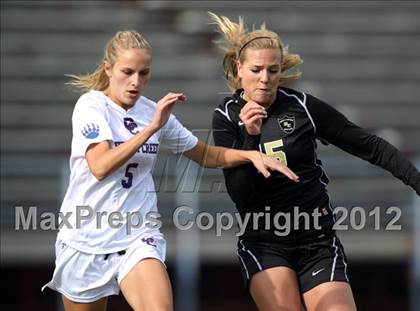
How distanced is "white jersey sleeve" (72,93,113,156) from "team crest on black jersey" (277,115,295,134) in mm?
883

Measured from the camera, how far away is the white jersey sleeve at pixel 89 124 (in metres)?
4.43

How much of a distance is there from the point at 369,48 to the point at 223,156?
6.95 meters

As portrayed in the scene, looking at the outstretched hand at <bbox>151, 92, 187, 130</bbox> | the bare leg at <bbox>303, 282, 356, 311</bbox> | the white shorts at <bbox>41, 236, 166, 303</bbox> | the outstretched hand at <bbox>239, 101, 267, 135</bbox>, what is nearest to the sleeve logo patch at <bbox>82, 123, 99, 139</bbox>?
the outstretched hand at <bbox>151, 92, 187, 130</bbox>

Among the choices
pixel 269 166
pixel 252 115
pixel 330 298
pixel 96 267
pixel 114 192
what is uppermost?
pixel 252 115

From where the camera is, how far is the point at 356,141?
4.84m

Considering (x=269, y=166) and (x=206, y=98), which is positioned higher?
(x=269, y=166)

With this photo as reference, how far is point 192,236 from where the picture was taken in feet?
28.0

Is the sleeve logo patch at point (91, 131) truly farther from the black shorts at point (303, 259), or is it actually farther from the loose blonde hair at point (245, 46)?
the black shorts at point (303, 259)

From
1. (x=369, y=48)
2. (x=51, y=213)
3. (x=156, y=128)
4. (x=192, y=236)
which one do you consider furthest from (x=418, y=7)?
(x=156, y=128)

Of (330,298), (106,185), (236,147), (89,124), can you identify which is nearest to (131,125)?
(89,124)

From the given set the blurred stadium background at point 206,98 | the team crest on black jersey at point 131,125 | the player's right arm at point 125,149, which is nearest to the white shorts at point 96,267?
the player's right arm at point 125,149

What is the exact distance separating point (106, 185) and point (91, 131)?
0.27m

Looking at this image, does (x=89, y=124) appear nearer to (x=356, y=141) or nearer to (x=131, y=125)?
(x=131, y=125)

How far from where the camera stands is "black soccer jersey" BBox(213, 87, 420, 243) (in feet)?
15.6
